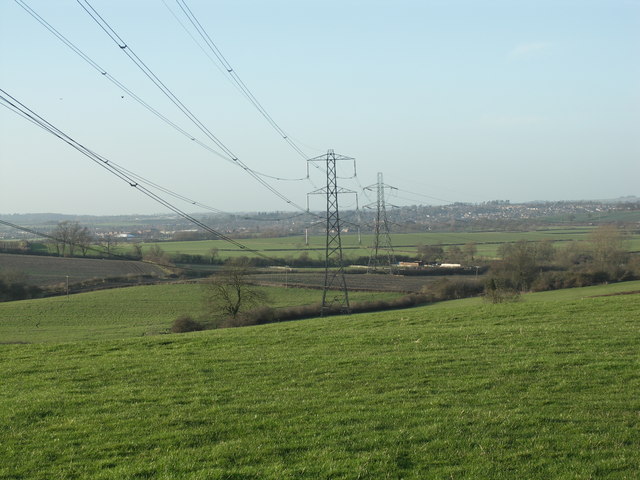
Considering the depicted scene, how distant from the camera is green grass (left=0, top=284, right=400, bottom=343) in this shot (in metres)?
41.1

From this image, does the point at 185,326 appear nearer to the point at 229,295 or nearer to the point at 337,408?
the point at 229,295

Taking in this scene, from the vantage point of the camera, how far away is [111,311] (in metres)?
53.5

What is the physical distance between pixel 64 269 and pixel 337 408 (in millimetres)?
66558

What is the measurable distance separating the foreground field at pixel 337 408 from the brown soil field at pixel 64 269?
166ft

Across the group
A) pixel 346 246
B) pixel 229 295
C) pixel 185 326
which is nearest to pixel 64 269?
pixel 229 295

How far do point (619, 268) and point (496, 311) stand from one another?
138 feet

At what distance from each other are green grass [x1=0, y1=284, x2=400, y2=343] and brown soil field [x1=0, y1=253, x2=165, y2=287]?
722 cm

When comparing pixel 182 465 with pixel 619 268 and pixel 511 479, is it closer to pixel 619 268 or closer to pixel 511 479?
pixel 511 479

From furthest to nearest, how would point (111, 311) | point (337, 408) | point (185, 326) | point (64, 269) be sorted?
1. point (64, 269)
2. point (111, 311)
3. point (185, 326)
4. point (337, 408)

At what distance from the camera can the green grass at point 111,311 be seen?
41.1 m

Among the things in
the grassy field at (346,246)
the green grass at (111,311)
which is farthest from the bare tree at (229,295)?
the grassy field at (346,246)

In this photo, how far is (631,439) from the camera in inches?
356

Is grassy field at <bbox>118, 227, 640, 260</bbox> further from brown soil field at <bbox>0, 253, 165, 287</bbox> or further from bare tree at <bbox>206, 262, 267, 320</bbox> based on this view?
bare tree at <bbox>206, 262, 267, 320</bbox>

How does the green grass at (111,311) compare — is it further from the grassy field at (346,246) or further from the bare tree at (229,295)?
the grassy field at (346,246)
